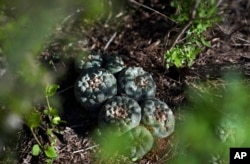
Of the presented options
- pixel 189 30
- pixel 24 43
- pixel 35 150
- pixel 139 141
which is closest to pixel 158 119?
pixel 139 141

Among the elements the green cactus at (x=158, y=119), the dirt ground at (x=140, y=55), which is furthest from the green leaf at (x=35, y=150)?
the green cactus at (x=158, y=119)

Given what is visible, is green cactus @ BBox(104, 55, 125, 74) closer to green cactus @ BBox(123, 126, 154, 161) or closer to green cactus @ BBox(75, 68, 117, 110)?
green cactus @ BBox(75, 68, 117, 110)

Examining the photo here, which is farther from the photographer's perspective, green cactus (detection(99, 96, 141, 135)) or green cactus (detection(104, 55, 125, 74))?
green cactus (detection(104, 55, 125, 74))

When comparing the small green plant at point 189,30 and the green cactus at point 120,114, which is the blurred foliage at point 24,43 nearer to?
the green cactus at point 120,114

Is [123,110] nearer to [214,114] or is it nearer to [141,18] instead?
[141,18]

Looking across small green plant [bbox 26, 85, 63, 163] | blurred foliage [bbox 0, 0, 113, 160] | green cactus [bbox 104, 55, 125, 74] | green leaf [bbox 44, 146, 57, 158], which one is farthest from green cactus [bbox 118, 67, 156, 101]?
blurred foliage [bbox 0, 0, 113, 160]

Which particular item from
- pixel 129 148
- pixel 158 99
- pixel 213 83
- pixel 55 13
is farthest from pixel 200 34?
pixel 55 13
